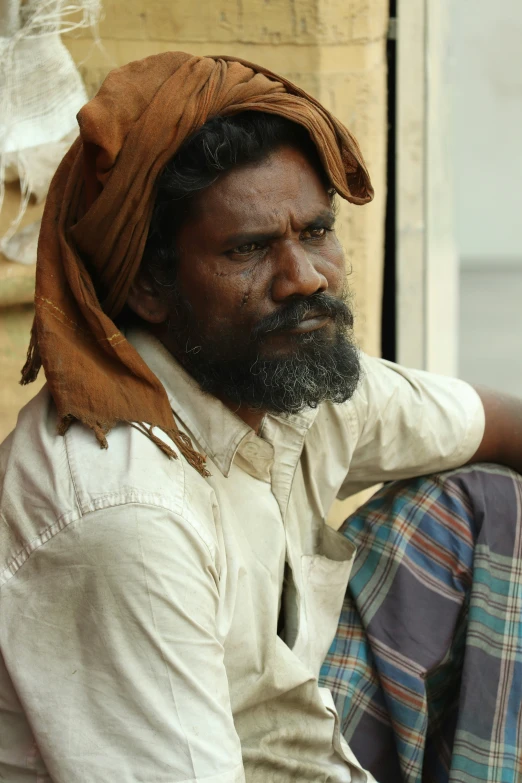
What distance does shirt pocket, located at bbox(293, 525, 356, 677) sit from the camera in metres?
2.31

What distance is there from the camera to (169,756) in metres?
1.57

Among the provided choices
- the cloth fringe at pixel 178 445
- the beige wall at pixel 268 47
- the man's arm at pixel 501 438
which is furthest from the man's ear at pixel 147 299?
the beige wall at pixel 268 47

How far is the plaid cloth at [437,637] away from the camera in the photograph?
2.28 metres

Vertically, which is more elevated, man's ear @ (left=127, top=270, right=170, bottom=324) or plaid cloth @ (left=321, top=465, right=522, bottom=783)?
man's ear @ (left=127, top=270, right=170, bottom=324)

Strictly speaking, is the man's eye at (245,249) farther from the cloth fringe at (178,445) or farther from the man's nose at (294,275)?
the cloth fringe at (178,445)

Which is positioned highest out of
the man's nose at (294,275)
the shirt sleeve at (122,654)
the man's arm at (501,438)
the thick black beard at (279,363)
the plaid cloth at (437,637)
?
the man's nose at (294,275)

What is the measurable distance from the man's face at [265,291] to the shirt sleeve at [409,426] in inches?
14.6

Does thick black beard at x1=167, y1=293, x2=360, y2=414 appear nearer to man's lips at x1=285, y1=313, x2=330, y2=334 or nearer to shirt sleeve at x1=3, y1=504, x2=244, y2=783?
man's lips at x1=285, y1=313, x2=330, y2=334

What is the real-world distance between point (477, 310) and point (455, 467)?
4.12 m

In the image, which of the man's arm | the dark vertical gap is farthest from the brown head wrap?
the dark vertical gap

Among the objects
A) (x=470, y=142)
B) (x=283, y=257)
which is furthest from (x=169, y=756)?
(x=470, y=142)

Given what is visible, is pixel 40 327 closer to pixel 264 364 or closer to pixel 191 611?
pixel 264 364

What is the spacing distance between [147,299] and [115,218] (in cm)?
26

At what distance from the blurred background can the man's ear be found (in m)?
1.05
